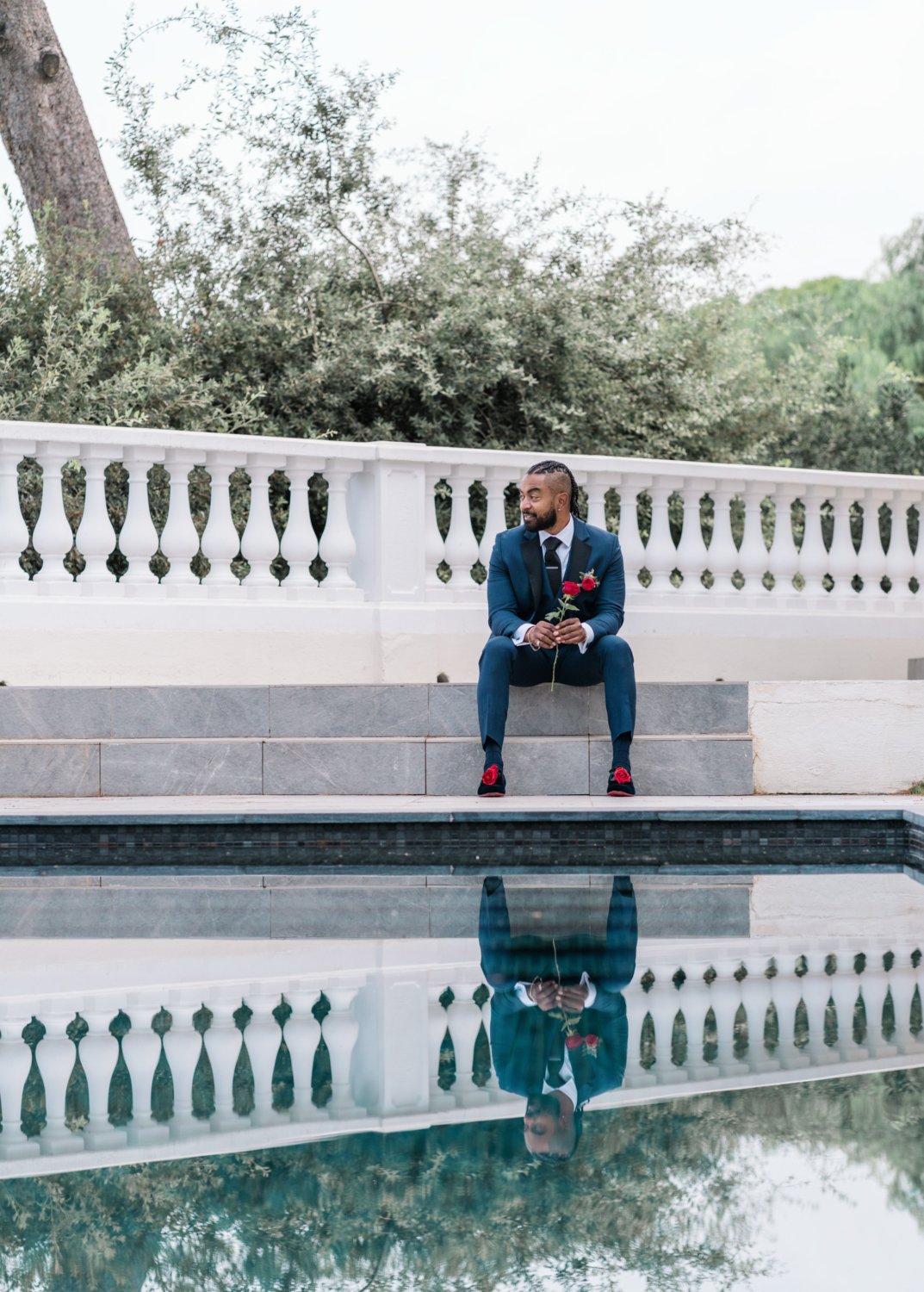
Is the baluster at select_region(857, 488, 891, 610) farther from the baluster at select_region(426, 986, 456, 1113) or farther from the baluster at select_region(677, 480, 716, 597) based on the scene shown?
the baluster at select_region(426, 986, 456, 1113)

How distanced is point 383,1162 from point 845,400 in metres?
12.0

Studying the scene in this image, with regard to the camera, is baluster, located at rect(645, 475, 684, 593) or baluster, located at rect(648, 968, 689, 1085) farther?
baluster, located at rect(645, 475, 684, 593)

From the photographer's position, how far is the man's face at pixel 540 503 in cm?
616

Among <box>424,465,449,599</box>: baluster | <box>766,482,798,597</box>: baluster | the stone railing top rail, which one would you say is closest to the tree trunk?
the stone railing top rail

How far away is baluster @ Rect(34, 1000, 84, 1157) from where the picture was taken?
2.26 metres

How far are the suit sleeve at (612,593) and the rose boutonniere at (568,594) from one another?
0.06 meters

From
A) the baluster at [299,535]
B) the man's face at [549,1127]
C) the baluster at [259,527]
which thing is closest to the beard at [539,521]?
the baluster at [299,535]

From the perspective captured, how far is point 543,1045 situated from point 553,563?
3646 mm

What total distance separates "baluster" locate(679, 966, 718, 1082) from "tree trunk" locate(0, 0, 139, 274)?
880cm

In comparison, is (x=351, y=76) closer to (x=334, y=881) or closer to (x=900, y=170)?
(x=334, y=881)

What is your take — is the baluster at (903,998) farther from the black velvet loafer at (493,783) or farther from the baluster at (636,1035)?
the black velvet loafer at (493,783)

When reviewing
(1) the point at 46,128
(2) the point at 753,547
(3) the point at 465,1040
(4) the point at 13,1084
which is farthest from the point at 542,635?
(1) the point at 46,128

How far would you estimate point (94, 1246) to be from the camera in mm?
1865

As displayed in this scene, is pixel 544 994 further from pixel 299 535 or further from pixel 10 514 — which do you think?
pixel 10 514
